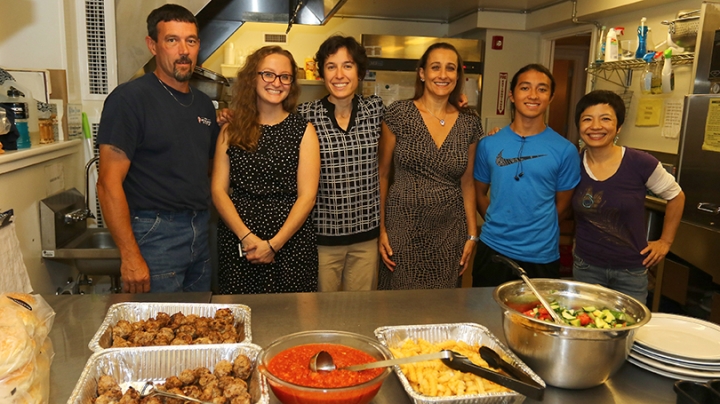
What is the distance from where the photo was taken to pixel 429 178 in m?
Result: 2.29

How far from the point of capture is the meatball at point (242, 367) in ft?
3.49

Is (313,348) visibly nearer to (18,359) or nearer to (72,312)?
(18,359)

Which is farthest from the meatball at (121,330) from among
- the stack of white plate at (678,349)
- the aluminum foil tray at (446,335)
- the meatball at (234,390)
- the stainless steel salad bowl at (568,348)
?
the stack of white plate at (678,349)

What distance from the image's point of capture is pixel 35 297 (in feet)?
3.65

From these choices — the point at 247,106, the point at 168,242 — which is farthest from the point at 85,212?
the point at 247,106

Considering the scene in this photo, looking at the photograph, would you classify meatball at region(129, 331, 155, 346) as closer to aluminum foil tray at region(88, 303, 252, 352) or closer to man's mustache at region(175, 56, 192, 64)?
aluminum foil tray at region(88, 303, 252, 352)

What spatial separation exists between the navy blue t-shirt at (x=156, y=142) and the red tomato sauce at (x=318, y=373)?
1.13 meters

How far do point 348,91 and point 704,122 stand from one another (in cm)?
206

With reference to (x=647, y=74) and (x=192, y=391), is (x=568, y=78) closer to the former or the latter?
(x=647, y=74)

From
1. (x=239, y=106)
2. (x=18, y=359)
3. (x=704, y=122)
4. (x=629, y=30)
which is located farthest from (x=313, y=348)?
(x=629, y=30)

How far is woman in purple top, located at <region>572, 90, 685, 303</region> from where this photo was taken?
2.09m

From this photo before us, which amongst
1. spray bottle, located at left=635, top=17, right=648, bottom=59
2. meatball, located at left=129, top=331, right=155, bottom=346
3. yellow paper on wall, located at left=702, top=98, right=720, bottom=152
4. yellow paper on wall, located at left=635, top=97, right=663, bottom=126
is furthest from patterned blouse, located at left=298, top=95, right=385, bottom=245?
yellow paper on wall, located at left=635, top=97, right=663, bottom=126

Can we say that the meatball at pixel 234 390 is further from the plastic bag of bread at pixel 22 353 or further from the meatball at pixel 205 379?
the plastic bag of bread at pixel 22 353

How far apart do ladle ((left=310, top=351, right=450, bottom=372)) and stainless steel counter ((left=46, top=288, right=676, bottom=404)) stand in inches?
3.4
